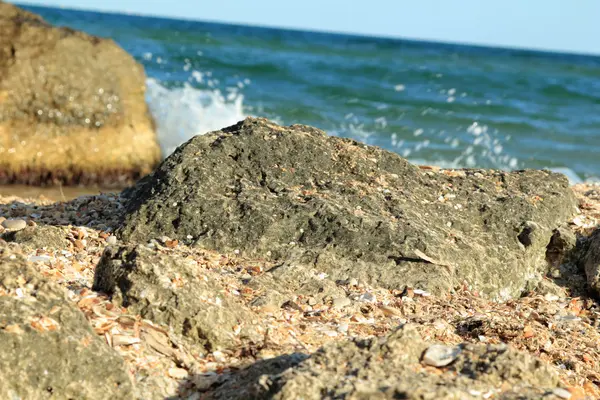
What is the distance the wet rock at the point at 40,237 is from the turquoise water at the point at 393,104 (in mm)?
6438

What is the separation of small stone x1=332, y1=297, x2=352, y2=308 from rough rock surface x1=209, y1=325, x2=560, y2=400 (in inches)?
31.9

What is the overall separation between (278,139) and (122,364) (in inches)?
75.3

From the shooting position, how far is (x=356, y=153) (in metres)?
3.96

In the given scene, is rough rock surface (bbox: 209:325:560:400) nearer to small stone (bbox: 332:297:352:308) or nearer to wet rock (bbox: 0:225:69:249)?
small stone (bbox: 332:297:352:308)

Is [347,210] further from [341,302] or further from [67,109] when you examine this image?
[67,109]

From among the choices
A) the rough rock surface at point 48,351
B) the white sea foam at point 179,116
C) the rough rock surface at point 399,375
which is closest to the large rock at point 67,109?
the white sea foam at point 179,116

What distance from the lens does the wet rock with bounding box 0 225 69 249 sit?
323 centimetres

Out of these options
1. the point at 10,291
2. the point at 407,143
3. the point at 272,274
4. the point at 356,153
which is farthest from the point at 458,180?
the point at 407,143

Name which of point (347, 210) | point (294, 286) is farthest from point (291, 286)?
point (347, 210)

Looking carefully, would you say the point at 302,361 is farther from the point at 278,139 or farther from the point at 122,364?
the point at 278,139

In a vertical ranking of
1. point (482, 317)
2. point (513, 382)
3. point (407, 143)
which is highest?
point (513, 382)

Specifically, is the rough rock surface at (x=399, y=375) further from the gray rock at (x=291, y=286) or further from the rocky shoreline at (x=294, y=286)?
the gray rock at (x=291, y=286)

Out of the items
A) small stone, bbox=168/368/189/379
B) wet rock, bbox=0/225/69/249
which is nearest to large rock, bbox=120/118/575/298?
wet rock, bbox=0/225/69/249

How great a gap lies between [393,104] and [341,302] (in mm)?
13408
